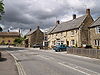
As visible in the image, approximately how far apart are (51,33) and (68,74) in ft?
163

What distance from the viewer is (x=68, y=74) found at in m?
10.9

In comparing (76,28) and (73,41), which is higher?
(76,28)

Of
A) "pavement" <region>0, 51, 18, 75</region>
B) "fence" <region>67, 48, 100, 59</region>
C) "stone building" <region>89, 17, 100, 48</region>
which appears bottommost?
"pavement" <region>0, 51, 18, 75</region>

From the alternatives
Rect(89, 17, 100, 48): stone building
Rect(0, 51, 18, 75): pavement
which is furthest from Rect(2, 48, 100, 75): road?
Rect(89, 17, 100, 48): stone building

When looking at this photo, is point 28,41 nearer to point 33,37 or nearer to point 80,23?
point 33,37

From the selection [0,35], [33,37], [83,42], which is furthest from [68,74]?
[0,35]

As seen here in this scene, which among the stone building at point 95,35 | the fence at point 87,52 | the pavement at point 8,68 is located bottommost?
the pavement at point 8,68

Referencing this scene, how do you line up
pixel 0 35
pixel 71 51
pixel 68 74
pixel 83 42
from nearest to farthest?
1. pixel 68 74
2. pixel 71 51
3. pixel 83 42
4. pixel 0 35

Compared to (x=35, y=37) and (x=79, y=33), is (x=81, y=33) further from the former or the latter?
(x=35, y=37)

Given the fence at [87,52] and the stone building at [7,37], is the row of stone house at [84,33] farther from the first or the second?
the stone building at [7,37]

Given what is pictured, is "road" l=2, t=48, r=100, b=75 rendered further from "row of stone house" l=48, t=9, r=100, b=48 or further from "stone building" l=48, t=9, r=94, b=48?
"stone building" l=48, t=9, r=94, b=48

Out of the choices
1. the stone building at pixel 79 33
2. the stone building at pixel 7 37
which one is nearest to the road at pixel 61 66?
the stone building at pixel 79 33

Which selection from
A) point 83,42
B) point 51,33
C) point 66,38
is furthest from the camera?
point 51,33

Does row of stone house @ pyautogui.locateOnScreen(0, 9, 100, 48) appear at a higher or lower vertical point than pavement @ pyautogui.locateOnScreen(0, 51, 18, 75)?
higher
